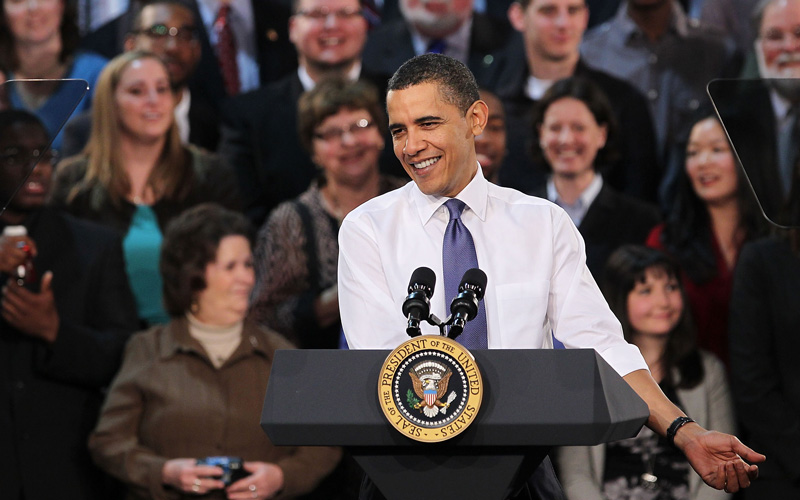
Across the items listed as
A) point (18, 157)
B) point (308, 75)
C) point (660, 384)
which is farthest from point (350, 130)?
point (18, 157)

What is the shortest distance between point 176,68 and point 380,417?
3172mm

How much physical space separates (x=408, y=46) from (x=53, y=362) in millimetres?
1974

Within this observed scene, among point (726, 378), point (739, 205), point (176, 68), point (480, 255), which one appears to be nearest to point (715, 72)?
point (739, 205)

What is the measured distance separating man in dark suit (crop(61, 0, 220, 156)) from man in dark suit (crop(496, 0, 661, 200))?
126cm

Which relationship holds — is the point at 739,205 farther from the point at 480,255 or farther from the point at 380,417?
the point at 380,417

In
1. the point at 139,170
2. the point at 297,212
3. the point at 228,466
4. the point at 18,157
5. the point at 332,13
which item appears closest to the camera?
the point at 18,157

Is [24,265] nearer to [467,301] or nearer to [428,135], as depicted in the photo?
[428,135]

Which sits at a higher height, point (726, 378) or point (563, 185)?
point (563, 185)

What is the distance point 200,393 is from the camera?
3795 millimetres

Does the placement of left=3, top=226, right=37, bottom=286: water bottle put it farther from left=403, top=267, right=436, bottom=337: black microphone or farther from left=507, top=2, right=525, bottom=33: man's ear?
left=403, top=267, right=436, bottom=337: black microphone

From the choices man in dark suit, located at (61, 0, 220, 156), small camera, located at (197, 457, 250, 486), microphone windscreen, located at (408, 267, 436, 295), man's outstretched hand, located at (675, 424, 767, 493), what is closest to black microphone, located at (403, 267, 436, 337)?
microphone windscreen, located at (408, 267, 436, 295)

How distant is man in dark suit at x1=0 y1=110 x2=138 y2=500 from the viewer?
12.7 feet

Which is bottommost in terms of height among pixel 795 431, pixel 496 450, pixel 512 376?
pixel 795 431

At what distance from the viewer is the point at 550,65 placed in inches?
181
